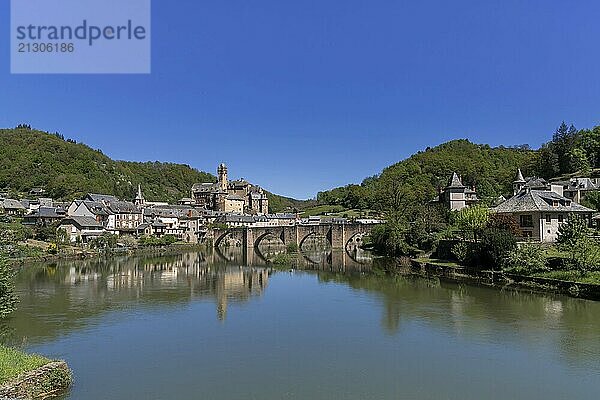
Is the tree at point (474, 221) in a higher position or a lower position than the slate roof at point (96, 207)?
lower

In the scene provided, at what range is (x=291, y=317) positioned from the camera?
23000mm

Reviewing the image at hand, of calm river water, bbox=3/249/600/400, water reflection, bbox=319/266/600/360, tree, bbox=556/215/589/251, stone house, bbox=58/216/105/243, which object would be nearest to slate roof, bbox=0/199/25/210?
stone house, bbox=58/216/105/243

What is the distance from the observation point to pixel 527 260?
27781mm

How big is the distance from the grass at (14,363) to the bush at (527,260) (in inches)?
967

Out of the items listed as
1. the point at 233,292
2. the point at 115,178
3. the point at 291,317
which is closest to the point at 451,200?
the point at 233,292

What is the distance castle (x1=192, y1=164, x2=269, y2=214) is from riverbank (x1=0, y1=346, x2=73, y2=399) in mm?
84345

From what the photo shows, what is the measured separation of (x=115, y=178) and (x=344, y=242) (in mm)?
72582

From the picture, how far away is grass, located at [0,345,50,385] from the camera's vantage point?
1143 cm

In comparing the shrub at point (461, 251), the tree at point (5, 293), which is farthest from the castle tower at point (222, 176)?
the tree at point (5, 293)

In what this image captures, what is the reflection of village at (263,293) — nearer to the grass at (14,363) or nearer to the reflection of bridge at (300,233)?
the grass at (14,363)

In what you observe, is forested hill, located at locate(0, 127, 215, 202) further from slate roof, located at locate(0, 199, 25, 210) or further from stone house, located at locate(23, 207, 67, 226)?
stone house, located at locate(23, 207, 67, 226)

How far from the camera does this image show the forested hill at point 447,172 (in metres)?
81.6

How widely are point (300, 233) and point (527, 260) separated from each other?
3711cm

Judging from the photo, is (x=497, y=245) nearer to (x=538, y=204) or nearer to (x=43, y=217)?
(x=538, y=204)
